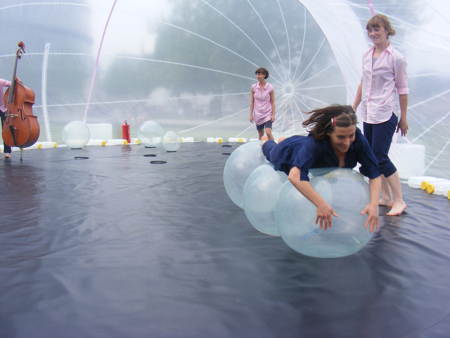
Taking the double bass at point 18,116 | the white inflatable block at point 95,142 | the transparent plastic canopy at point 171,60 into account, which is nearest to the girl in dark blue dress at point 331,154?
the double bass at point 18,116

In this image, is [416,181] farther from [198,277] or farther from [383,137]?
[198,277]

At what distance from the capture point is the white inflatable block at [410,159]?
5398 millimetres

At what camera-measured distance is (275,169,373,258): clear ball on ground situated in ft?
6.66

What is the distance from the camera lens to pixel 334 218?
202 centimetres

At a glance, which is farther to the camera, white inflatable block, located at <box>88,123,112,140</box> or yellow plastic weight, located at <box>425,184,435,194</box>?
white inflatable block, located at <box>88,123,112,140</box>

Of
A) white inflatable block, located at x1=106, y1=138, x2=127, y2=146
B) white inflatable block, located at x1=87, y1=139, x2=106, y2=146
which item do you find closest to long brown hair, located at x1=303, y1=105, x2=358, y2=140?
white inflatable block, located at x1=87, y1=139, x2=106, y2=146

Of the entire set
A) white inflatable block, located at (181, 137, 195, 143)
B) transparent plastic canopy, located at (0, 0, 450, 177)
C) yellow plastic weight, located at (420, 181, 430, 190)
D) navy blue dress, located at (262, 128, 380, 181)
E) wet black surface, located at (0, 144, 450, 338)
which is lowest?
wet black surface, located at (0, 144, 450, 338)

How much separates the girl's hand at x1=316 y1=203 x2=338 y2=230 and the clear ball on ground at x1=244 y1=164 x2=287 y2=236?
582 mm

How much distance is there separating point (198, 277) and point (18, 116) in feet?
18.6

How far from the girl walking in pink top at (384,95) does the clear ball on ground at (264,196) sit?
A: 1.39 metres

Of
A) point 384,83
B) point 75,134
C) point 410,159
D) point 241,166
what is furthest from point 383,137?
point 75,134

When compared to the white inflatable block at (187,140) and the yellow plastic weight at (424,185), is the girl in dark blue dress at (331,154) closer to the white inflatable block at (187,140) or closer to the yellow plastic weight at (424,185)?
the yellow plastic weight at (424,185)

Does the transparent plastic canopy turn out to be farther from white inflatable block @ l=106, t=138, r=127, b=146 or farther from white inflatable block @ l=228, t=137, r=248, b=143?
white inflatable block @ l=106, t=138, r=127, b=146

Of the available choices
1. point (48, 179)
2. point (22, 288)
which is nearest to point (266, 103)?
point (48, 179)
